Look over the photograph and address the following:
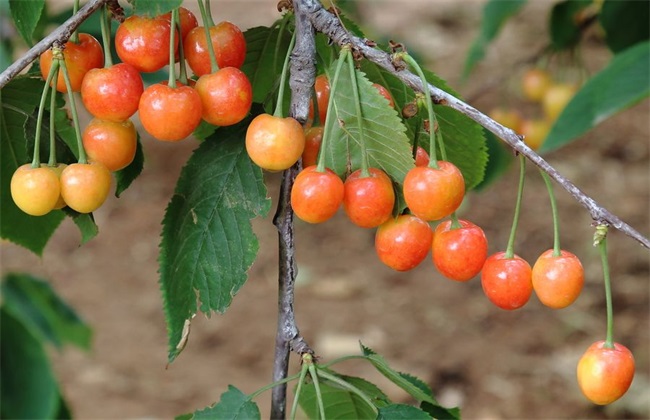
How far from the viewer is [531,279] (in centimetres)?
118

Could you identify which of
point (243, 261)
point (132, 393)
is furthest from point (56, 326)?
point (243, 261)

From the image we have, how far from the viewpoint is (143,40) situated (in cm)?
117

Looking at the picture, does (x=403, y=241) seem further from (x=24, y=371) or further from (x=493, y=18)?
(x=493, y=18)

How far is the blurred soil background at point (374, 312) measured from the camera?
3.96m

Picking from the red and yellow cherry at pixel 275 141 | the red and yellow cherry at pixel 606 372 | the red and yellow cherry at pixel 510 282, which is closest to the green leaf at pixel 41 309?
the red and yellow cherry at pixel 275 141

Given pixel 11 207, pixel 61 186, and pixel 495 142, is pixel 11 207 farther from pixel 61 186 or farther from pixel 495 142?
pixel 495 142

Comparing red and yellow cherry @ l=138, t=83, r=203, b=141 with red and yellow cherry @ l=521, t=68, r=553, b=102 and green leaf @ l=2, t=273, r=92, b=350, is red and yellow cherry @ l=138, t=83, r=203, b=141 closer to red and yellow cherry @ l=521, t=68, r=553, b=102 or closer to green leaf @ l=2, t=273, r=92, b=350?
green leaf @ l=2, t=273, r=92, b=350

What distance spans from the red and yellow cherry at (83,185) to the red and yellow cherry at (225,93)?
0.17 m

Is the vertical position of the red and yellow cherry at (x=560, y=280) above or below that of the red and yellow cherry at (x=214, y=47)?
below

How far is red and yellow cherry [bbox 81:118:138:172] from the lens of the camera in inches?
47.4

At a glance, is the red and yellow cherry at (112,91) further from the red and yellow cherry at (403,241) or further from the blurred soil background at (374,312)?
the blurred soil background at (374,312)

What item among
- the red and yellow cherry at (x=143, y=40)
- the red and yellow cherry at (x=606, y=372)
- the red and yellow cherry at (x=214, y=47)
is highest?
the red and yellow cherry at (x=214, y=47)

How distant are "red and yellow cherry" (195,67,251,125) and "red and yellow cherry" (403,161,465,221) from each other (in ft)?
0.78

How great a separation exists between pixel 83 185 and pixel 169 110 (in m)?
0.15
